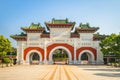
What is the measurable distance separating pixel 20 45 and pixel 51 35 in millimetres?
7907

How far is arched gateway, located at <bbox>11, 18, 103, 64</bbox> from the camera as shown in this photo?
6059 cm

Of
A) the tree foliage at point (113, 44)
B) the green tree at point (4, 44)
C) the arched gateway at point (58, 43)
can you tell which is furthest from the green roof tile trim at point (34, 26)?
the tree foliage at point (113, 44)

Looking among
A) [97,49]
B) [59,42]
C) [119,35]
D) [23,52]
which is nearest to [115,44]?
[119,35]

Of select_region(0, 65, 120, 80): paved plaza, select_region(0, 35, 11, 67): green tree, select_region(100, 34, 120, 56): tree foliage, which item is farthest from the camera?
select_region(0, 35, 11, 67): green tree

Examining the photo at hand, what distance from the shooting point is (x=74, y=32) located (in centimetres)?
6569

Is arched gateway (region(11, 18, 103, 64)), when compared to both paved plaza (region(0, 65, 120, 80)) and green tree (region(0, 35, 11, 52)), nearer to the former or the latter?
green tree (region(0, 35, 11, 52))

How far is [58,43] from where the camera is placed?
60844mm

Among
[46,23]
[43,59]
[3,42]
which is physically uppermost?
[46,23]

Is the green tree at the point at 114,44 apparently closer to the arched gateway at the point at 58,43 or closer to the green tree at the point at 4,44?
the arched gateway at the point at 58,43

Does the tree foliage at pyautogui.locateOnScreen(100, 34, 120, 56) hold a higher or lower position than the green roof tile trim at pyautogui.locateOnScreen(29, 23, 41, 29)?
lower

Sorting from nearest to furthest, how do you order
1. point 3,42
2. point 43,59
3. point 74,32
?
point 3,42, point 43,59, point 74,32

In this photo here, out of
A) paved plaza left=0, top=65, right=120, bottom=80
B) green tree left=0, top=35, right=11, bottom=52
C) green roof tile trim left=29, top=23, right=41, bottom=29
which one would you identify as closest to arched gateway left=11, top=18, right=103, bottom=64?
green roof tile trim left=29, top=23, right=41, bottom=29

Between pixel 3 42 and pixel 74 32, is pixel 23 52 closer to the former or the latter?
pixel 3 42

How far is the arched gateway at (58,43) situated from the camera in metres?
60.6
